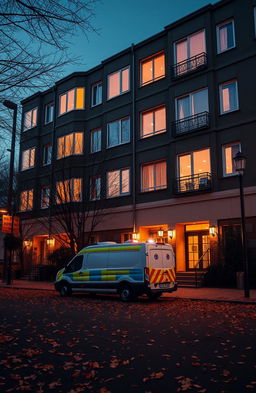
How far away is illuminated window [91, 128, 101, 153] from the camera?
27094mm

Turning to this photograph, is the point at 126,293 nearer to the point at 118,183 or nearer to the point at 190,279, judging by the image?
the point at 190,279

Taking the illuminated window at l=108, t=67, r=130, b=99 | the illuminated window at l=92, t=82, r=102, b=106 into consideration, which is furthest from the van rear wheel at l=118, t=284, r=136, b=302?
the illuminated window at l=92, t=82, r=102, b=106

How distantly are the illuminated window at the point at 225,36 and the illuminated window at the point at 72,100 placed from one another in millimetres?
11675

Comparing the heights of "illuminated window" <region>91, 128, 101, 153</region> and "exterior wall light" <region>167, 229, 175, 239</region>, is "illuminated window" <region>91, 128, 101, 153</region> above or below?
above

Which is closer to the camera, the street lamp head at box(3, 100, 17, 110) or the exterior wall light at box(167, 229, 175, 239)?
the street lamp head at box(3, 100, 17, 110)

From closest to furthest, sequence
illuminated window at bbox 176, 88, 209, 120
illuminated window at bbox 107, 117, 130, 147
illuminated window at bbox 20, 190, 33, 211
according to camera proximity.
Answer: illuminated window at bbox 176, 88, 209, 120
illuminated window at bbox 107, 117, 130, 147
illuminated window at bbox 20, 190, 33, 211

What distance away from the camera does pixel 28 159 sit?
3278 cm

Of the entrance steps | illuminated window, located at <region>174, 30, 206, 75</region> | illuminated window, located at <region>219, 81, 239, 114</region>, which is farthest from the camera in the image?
illuminated window, located at <region>174, 30, 206, 75</region>

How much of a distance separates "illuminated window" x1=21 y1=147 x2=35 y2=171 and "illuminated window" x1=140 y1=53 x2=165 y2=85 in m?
12.0

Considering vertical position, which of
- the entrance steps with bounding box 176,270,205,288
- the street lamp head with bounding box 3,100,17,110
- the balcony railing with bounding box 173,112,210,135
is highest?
the balcony railing with bounding box 173,112,210,135

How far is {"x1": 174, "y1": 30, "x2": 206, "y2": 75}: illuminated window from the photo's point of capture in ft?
72.4

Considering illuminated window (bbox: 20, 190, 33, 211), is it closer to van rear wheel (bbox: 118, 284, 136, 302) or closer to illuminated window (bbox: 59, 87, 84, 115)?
illuminated window (bbox: 59, 87, 84, 115)

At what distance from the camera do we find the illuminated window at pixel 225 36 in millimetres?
20984

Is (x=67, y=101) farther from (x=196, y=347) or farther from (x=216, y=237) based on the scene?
(x=196, y=347)
